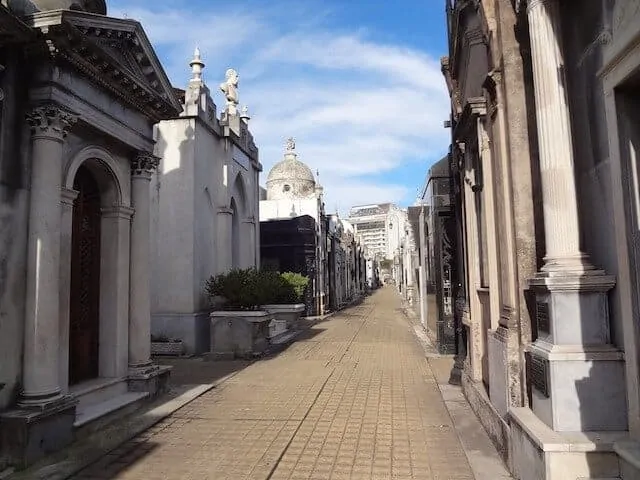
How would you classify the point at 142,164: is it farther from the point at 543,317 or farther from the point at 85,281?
the point at 543,317

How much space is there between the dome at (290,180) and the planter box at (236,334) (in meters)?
23.0

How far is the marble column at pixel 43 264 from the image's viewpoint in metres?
5.46

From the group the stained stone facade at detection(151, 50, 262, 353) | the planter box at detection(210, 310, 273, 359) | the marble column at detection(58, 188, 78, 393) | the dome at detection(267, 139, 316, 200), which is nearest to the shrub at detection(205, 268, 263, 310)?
the planter box at detection(210, 310, 273, 359)

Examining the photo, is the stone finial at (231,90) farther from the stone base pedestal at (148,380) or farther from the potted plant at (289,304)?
the stone base pedestal at (148,380)

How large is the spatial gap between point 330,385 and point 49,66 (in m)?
6.42

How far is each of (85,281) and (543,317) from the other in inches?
246

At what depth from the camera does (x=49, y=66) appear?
5.80m

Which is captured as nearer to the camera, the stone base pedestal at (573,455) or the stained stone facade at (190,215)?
the stone base pedestal at (573,455)

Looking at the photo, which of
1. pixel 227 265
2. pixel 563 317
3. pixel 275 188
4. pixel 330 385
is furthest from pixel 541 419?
pixel 275 188

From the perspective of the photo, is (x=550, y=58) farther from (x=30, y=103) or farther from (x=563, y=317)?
(x=30, y=103)

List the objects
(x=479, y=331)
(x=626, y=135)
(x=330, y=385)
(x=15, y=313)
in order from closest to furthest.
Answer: (x=626, y=135) → (x=15, y=313) → (x=479, y=331) → (x=330, y=385)

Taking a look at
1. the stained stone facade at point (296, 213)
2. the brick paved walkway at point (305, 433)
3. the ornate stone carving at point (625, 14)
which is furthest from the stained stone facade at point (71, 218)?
the stained stone facade at point (296, 213)

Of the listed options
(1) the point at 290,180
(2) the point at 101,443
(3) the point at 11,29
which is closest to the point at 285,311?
(2) the point at 101,443

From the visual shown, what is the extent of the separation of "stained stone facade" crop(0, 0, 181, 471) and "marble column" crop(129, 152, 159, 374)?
2 cm
